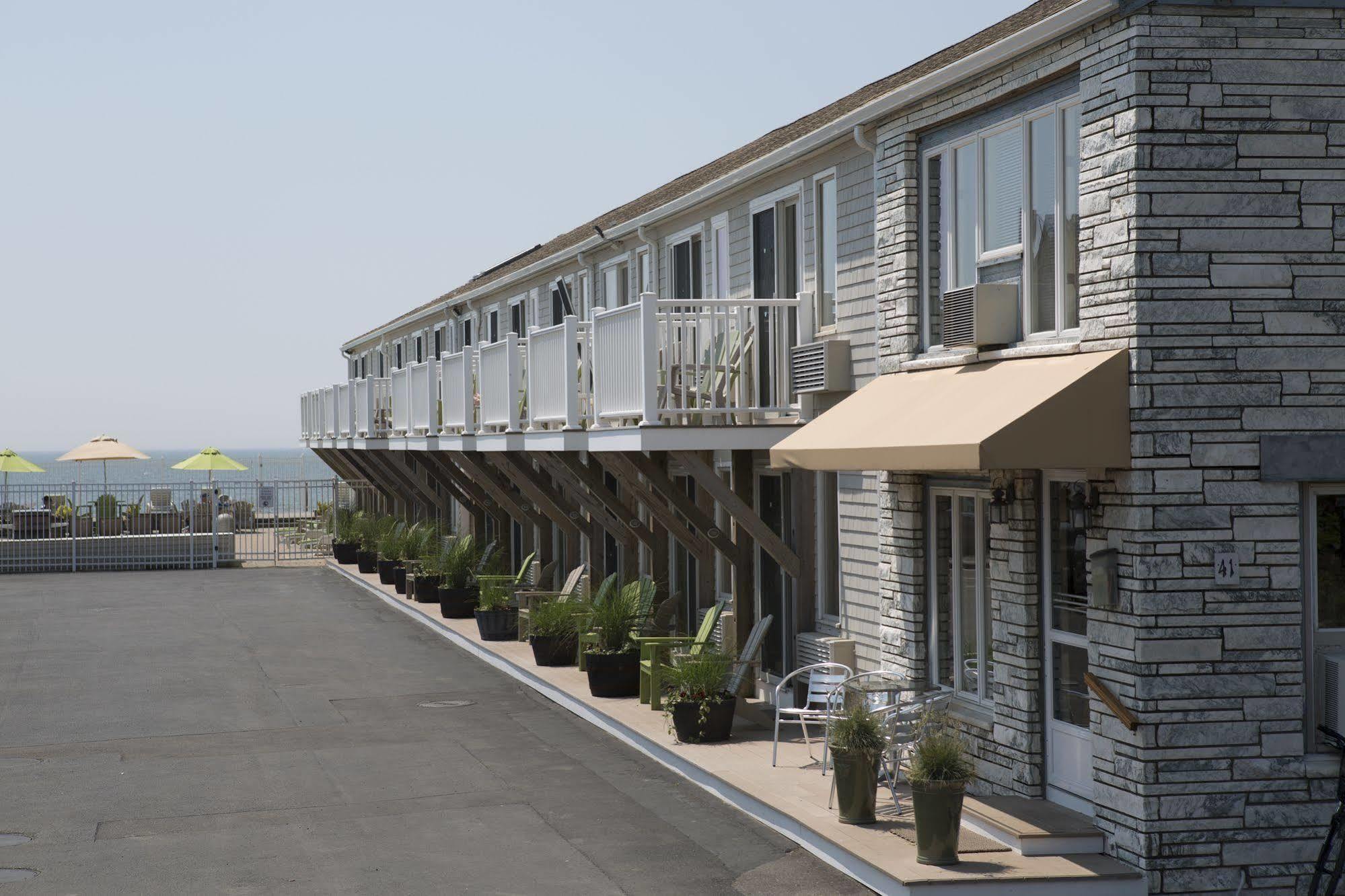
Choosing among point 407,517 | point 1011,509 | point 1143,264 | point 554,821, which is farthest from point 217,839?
point 407,517

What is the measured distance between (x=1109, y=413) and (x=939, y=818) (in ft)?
8.70

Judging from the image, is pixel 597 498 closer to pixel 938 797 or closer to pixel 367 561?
pixel 938 797

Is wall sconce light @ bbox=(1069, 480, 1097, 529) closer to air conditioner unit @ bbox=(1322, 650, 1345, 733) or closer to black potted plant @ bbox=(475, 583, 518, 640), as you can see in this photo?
air conditioner unit @ bbox=(1322, 650, 1345, 733)

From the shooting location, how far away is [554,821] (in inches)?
433

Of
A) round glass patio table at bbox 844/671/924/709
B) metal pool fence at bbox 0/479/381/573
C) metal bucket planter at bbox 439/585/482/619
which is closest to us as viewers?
round glass patio table at bbox 844/671/924/709

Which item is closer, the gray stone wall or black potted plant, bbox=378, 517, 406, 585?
the gray stone wall

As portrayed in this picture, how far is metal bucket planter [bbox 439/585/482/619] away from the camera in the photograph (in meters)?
24.1

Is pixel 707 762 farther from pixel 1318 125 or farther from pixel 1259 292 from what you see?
pixel 1318 125

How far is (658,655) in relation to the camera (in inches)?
598

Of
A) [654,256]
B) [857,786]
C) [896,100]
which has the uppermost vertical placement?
[896,100]

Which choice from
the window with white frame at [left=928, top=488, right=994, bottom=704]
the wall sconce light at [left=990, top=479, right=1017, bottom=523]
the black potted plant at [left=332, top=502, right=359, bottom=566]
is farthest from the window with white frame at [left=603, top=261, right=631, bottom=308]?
the black potted plant at [left=332, top=502, right=359, bottom=566]

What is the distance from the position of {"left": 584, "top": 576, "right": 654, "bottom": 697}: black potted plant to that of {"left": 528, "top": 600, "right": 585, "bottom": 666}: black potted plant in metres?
1.49

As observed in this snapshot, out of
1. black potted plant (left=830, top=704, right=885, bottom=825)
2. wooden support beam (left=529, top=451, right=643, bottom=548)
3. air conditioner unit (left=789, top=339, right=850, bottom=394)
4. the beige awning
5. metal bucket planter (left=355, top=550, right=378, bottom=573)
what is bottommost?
metal bucket planter (left=355, top=550, right=378, bottom=573)

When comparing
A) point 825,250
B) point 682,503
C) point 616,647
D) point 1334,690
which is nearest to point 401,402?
point 616,647
